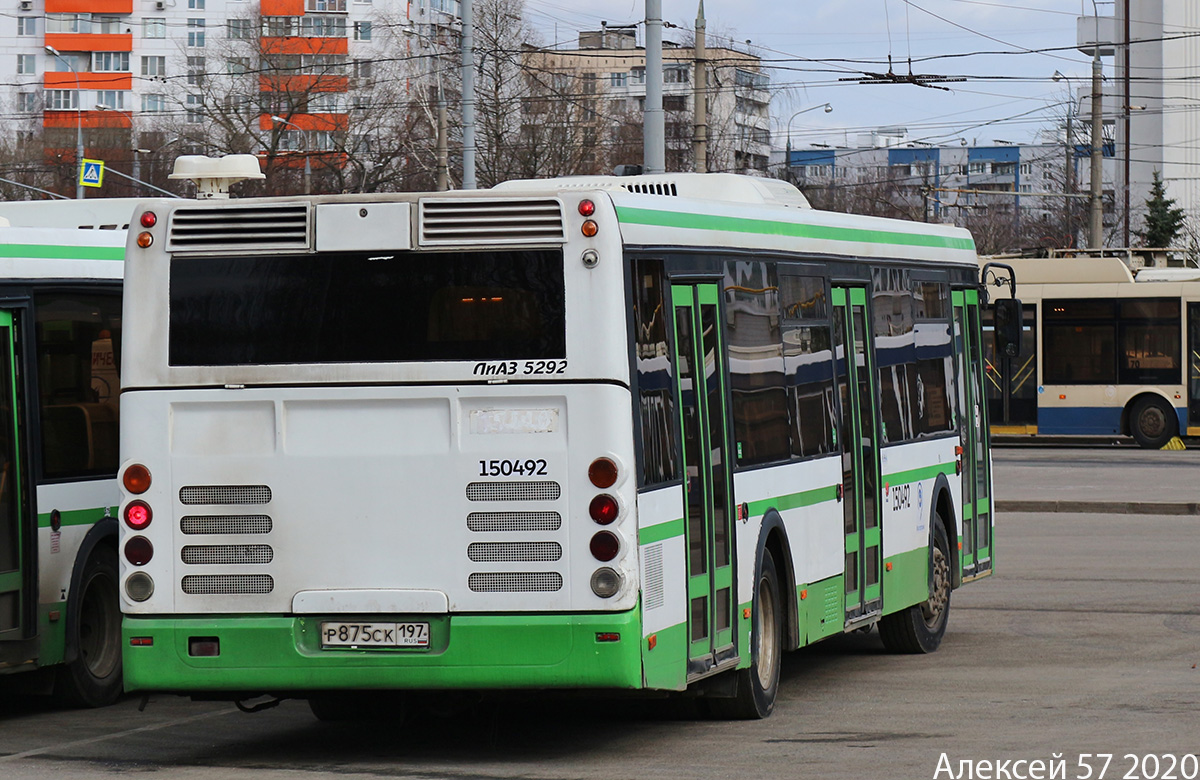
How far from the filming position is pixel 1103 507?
2425 centimetres

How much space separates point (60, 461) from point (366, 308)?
3.08m

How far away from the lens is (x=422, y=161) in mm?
63000

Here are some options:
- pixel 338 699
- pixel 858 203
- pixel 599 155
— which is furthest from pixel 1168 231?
pixel 338 699

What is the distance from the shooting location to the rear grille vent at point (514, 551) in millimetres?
8570

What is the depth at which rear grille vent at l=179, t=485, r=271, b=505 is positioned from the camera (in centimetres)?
884

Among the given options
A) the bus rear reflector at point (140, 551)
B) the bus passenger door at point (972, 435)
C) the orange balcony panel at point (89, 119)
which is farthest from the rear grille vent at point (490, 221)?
the orange balcony panel at point (89, 119)

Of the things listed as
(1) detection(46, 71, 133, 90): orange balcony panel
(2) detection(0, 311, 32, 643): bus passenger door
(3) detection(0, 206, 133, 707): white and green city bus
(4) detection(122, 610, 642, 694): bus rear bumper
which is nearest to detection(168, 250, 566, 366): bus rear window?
(4) detection(122, 610, 642, 694): bus rear bumper

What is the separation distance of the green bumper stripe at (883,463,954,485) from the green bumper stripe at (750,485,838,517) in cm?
104

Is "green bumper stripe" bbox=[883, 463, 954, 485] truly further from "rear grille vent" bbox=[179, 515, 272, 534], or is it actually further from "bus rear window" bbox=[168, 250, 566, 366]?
"rear grille vent" bbox=[179, 515, 272, 534]

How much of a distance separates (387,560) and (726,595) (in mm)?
1802

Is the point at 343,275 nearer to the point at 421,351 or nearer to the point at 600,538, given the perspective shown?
the point at 421,351

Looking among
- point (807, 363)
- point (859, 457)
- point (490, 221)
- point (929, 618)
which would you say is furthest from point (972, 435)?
point (490, 221)

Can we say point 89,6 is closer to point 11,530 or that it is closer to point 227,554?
point 11,530

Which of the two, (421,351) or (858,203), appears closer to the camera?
(421,351)
